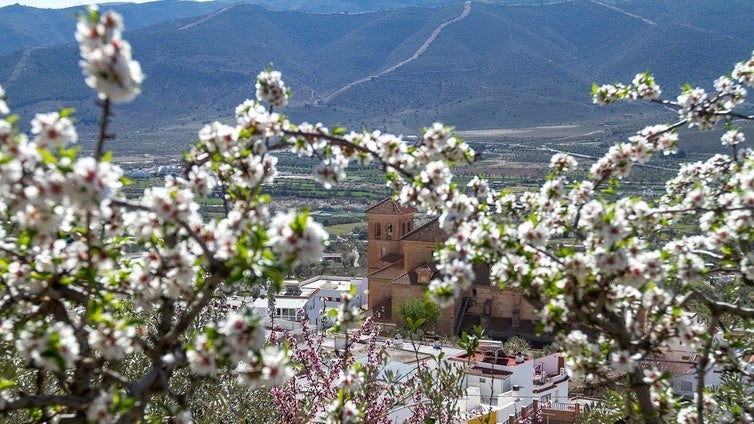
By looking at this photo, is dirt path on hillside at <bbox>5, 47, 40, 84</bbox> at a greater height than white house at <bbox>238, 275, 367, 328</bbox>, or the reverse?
dirt path on hillside at <bbox>5, 47, 40, 84</bbox>

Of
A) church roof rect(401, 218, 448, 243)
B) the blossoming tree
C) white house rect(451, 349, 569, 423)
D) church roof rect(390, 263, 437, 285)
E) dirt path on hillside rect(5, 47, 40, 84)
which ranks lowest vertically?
white house rect(451, 349, 569, 423)

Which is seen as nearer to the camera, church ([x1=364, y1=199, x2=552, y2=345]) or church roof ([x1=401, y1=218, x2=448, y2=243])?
church ([x1=364, y1=199, x2=552, y2=345])

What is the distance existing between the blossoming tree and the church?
33.6 metres

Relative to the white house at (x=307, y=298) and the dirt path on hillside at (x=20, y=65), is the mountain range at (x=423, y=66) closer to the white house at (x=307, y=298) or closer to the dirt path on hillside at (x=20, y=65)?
the dirt path on hillside at (x=20, y=65)

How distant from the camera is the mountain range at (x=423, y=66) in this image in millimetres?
137000

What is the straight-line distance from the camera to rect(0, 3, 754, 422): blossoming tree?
265 cm

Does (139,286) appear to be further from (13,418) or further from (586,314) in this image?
(13,418)

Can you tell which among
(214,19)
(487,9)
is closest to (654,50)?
(487,9)

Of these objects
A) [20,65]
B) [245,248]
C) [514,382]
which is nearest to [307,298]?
[514,382]

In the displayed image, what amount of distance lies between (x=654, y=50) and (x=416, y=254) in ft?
403

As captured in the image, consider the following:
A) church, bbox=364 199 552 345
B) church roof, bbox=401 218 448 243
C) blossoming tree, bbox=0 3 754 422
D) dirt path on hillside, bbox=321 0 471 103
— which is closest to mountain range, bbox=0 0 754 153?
dirt path on hillside, bbox=321 0 471 103

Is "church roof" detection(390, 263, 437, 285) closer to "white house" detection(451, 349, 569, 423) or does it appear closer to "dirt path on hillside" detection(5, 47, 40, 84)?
"white house" detection(451, 349, 569, 423)

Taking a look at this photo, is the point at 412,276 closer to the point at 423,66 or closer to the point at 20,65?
the point at 423,66

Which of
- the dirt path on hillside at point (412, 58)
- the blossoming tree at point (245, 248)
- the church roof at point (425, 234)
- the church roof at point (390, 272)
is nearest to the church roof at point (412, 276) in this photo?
the church roof at point (390, 272)
